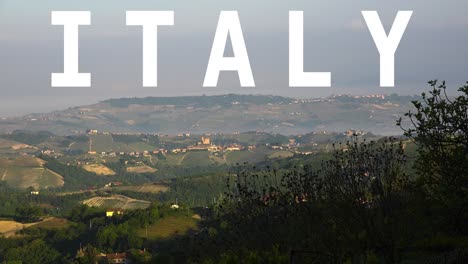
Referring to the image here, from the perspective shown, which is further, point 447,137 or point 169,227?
point 169,227

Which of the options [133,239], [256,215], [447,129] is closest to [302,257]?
[447,129]

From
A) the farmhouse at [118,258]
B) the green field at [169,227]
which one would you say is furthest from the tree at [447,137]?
the green field at [169,227]

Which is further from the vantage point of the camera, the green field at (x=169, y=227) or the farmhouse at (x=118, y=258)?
the green field at (x=169, y=227)

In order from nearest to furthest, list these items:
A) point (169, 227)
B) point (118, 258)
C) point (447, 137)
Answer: point (447, 137) < point (118, 258) < point (169, 227)

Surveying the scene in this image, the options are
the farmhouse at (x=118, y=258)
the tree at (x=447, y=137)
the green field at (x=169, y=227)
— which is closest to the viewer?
the tree at (x=447, y=137)

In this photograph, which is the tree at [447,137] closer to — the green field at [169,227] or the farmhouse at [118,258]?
the farmhouse at [118,258]

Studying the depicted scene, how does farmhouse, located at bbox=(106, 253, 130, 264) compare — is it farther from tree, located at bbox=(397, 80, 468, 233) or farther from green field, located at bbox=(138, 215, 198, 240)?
tree, located at bbox=(397, 80, 468, 233)

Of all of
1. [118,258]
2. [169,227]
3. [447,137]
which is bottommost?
[118,258]

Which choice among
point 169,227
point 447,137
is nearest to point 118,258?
point 169,227

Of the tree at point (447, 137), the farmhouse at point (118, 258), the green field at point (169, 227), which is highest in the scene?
the tree at point (447, 137)

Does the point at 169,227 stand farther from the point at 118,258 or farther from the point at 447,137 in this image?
the point at 447,137

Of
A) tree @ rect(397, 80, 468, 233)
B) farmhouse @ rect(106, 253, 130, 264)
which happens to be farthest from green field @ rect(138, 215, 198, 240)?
tree @ rect(397, 80, 468, 233)
